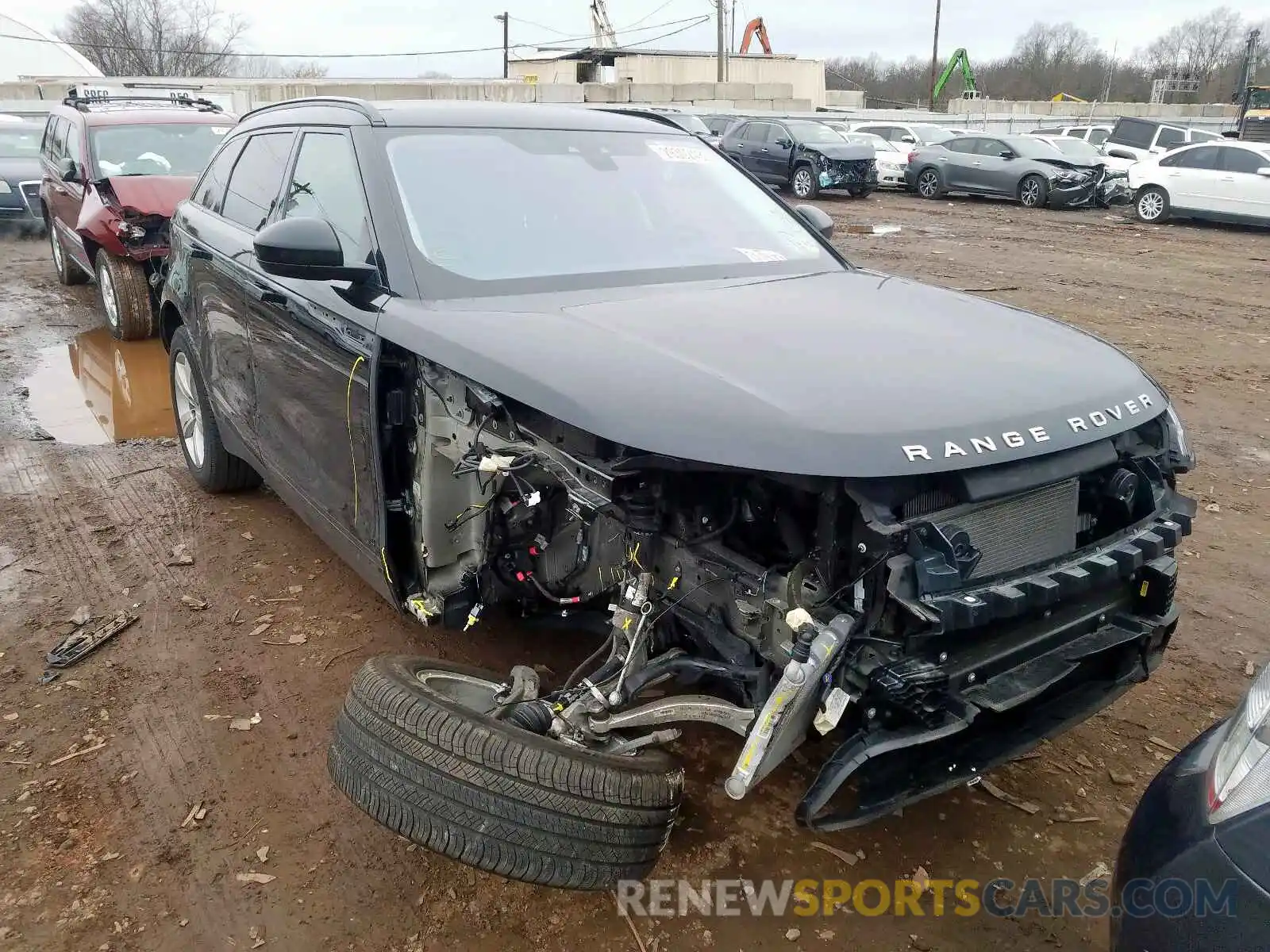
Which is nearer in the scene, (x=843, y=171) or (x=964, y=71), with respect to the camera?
(x=843, y=171)

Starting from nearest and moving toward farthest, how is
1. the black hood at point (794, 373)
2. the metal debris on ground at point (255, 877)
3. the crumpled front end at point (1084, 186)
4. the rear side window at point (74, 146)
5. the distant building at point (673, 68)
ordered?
1. the black hood at point (794, 373)
2. the metal debris on ground at point (255, 877)
3. the rear side window at point (74, 146)
4. the crumpled front end at point (1084, 186)
5. the distant building at point (673, 68)

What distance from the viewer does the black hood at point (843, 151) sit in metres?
19.9

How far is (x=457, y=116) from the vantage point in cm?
352

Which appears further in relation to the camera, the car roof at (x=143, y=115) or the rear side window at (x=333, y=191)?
the car roof at (x=143, y=115)

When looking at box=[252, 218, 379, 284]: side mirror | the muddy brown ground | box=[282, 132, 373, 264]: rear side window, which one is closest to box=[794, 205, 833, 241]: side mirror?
the muddy brown ground

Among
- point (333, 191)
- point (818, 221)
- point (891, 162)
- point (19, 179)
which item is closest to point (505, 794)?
point (333, 191)

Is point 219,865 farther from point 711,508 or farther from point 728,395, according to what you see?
point 728,395

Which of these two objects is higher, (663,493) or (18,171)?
(18,171)

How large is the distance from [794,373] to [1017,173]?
19.9 metres

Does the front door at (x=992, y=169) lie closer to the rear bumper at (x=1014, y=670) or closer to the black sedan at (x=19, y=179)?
the black sedan at (x=19, y=179)

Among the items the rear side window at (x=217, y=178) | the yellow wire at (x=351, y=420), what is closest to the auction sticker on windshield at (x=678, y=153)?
the yellow wire at (x=351, y=420)

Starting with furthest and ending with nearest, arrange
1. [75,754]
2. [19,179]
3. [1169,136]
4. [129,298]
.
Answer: [1169,136], [19,179], [129,298], [75,754]

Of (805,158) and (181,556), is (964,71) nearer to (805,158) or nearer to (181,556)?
(805,158)

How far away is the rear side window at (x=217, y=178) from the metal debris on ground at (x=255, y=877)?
3122 millimetres
